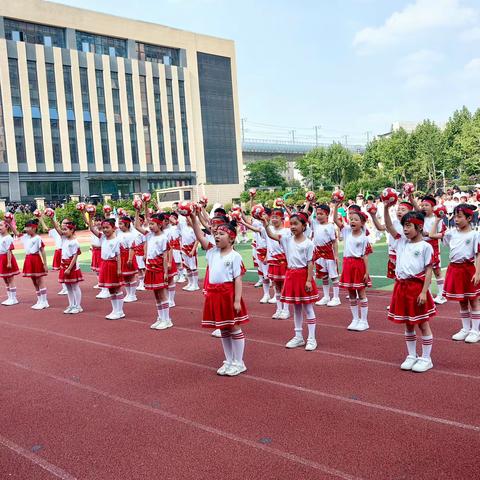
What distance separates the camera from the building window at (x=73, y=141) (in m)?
49.8

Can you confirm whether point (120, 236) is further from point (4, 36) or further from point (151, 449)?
point (4, 36)

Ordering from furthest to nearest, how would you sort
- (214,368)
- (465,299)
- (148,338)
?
(148,338), (465,299), (214,368)

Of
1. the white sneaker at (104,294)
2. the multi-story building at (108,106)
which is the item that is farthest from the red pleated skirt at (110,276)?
the multi-story building at (108,106)

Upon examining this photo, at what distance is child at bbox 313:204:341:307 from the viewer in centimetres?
936

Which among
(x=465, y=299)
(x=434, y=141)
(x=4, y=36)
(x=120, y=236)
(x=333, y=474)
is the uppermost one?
(x=4, y=36)

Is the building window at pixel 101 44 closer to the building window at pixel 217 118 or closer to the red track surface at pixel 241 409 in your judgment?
the building window at pixel 217 118

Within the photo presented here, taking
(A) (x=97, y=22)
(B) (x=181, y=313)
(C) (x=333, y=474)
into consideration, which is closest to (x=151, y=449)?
(C) (x=333, y=474)

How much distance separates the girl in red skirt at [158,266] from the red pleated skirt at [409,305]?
3.85 meters

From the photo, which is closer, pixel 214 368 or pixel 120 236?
pixel 214 368

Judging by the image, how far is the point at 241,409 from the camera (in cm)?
498

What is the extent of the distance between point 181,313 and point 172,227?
3.13 m

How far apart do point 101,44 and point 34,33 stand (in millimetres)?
6877

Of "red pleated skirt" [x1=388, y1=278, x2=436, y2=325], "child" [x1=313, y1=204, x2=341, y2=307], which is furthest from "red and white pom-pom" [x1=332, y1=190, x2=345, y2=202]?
"red pleated skirt" [x1=388, y1=278, x2=436, y2=325]

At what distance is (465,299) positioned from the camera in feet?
22.2
